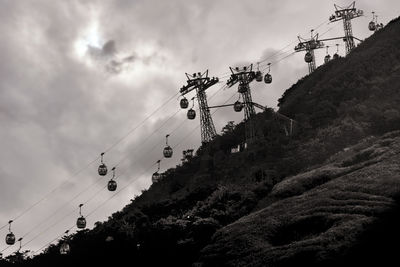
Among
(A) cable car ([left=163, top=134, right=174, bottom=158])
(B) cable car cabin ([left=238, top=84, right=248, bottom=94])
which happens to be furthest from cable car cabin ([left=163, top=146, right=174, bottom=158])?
(B) cable car cabin ([left=238, top=84, right=248, bottom=94])

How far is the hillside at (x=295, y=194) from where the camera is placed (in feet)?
114

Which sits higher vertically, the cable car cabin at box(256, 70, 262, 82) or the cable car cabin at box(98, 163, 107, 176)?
the cable car cabin at box(256, 70, 262, 82)

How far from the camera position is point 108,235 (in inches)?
2133

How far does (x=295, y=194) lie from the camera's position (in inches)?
1784

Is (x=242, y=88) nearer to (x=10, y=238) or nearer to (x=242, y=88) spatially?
(x=242, y=88)

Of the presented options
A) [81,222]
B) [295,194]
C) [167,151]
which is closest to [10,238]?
[81,222]

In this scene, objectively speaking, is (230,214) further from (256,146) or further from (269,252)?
(256,146)

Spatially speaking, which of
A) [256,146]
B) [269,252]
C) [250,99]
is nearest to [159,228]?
[269,252]

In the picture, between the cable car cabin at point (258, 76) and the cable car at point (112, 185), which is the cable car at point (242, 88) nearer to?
the cable car cabin at point (258, 76)

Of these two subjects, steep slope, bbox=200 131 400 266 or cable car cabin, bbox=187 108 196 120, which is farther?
cable car cabin, bbox=187 108 196 120

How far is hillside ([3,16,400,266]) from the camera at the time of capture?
3481cm

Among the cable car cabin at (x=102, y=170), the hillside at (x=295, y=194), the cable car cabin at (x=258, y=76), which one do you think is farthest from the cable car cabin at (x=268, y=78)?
the cable car cabin at (x=102, y=170)

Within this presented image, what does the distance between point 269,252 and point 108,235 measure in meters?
22.0

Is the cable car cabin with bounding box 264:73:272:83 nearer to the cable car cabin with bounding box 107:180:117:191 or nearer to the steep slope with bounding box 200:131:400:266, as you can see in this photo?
the cable car cabin with bounding box 107:180:117:191
